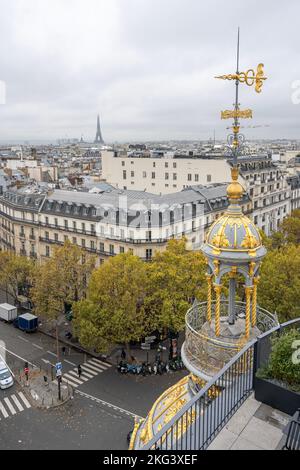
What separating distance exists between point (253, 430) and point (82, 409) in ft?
115

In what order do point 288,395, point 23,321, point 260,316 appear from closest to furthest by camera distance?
point 288,395 < point 260,316 < point 23,321

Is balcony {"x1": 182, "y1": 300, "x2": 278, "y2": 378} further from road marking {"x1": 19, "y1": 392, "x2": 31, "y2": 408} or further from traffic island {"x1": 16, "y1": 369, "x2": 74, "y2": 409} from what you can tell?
road marking {"x1": 19, "y1": 392, "x2": 31, "y2": 408}

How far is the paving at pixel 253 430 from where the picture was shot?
1102 cm

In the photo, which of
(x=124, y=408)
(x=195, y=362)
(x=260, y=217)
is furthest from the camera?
(x=260, y=217)

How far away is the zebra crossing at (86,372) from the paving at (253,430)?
3861cm

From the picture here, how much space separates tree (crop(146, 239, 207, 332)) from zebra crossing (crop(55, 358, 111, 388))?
8.86 meters

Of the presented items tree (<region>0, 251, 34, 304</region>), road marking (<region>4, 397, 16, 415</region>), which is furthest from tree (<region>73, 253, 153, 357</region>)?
tree (<region>0, 251, 34, 304</region>)

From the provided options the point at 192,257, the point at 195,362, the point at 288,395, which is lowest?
the point at 192,257

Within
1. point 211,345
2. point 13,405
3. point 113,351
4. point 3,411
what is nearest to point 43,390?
point 13,405

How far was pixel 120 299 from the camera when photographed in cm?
4994

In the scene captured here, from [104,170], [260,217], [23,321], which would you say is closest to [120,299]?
[23,321]

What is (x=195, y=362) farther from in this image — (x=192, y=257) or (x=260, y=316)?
(x=192, y=257)
